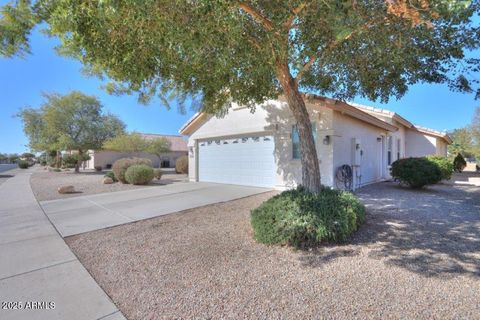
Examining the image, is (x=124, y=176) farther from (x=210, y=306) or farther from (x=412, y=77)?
(x=412, y=77)

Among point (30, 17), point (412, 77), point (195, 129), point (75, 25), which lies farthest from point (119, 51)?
point (195, 129)

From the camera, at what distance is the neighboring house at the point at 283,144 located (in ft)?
29.2

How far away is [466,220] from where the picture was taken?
222 inches

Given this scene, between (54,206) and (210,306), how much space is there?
26.4ft

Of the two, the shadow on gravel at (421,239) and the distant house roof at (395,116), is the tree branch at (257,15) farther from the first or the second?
the distant house roof at (395,116)

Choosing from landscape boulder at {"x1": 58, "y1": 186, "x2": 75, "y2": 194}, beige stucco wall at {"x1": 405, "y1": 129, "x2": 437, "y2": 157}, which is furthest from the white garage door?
beige stucco wall at {"x1": 405, "y1": 129, "x2": 437, "y2": 157}

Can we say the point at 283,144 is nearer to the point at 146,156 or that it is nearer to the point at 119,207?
the point at 119,207

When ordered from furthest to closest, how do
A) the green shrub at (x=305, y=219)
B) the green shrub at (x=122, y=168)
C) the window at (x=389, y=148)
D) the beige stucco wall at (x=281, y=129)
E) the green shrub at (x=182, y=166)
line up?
the green shrub at (x=182, y=166) < the window at (x=389, y=148) < the green shrub at (x=122, y=168) < the beige stucco wall at (x=281, y=129) < the green shrub at (x=305, y=219)

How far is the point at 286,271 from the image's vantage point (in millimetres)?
3463

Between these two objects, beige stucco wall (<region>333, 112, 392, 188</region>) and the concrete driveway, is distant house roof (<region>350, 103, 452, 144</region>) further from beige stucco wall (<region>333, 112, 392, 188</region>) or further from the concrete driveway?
the concrete driveway

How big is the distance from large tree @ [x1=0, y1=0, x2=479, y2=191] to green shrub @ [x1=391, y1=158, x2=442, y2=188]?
4657 mm

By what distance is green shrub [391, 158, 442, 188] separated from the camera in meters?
9.34

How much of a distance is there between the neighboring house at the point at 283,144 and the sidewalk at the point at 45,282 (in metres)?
7.45

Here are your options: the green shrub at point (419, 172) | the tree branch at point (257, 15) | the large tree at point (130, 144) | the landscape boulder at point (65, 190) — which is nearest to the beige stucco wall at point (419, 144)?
the green shrub at point (419, 172)
